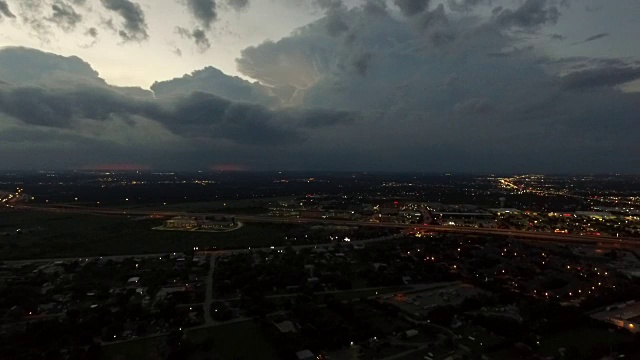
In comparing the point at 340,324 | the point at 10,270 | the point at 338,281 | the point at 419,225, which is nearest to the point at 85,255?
the point at 10,270

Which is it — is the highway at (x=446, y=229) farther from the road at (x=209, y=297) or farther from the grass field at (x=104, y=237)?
the road at (x=209, y=297)

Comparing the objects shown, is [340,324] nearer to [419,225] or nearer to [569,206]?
[419,225]

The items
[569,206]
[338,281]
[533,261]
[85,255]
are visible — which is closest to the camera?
[338,281]

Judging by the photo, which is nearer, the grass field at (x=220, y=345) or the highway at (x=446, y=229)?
the grass field at (x=220, y=345)

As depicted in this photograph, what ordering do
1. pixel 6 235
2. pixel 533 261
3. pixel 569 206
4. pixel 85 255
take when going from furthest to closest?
pixel 569 206, pixel 6 235, pixel 85 255, pixel 533 261

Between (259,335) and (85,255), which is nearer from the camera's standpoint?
(259,335)

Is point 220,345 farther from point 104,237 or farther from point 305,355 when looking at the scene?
point 104,237

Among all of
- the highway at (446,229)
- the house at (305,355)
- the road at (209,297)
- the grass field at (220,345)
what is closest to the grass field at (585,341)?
the house at (305,355)
